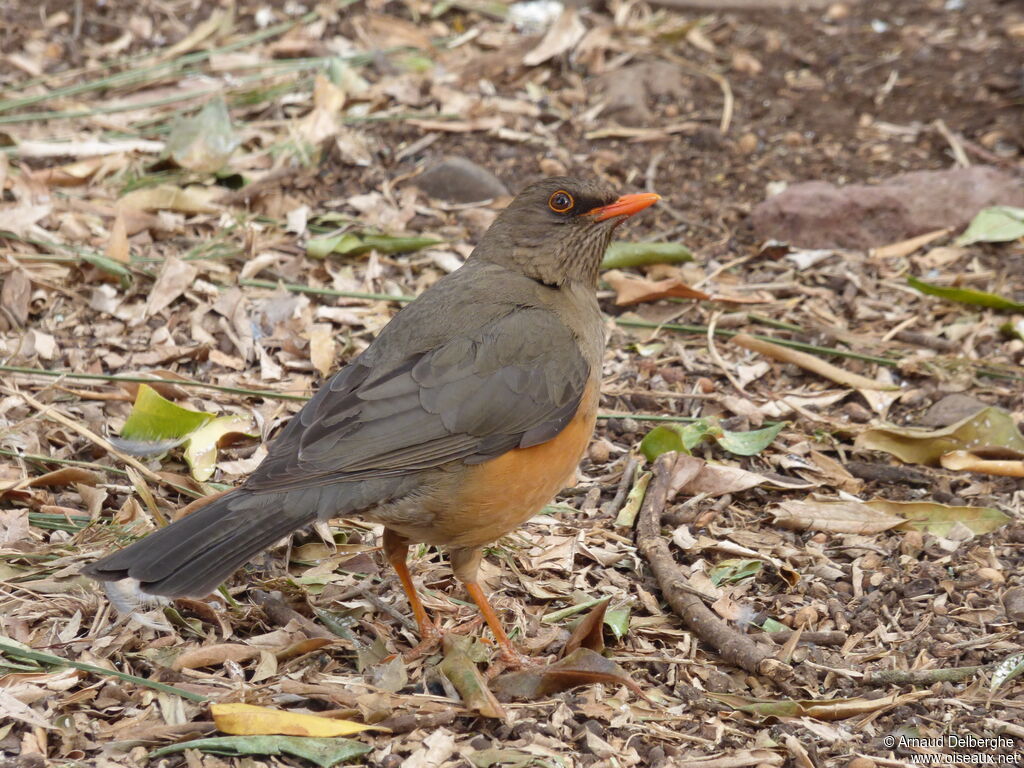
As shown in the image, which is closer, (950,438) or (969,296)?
(950,438)

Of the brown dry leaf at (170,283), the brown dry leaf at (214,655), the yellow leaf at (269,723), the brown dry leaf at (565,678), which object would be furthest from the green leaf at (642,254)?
the yellow leaf at (269,723)

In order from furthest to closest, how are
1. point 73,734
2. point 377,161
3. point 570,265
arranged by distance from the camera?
point 377,161 → point 570,265 → point 73,734

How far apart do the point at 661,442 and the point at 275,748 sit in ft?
8.86

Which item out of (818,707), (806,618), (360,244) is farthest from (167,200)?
(818,707)

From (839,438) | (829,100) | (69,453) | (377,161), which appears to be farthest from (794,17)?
(69,453)

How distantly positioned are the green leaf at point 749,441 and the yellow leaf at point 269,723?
2669 mm

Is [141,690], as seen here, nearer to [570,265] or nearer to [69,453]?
[69,453]

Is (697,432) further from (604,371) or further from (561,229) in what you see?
(561,229)

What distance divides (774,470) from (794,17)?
5.41 metres

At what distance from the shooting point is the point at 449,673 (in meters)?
4.58

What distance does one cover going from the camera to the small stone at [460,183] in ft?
26.2

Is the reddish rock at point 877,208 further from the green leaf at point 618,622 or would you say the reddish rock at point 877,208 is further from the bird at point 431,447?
the green leaf at point 618,622

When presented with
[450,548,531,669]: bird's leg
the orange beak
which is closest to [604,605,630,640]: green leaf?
[450,548,531,669]: bird's leg

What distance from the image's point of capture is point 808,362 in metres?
6.78
